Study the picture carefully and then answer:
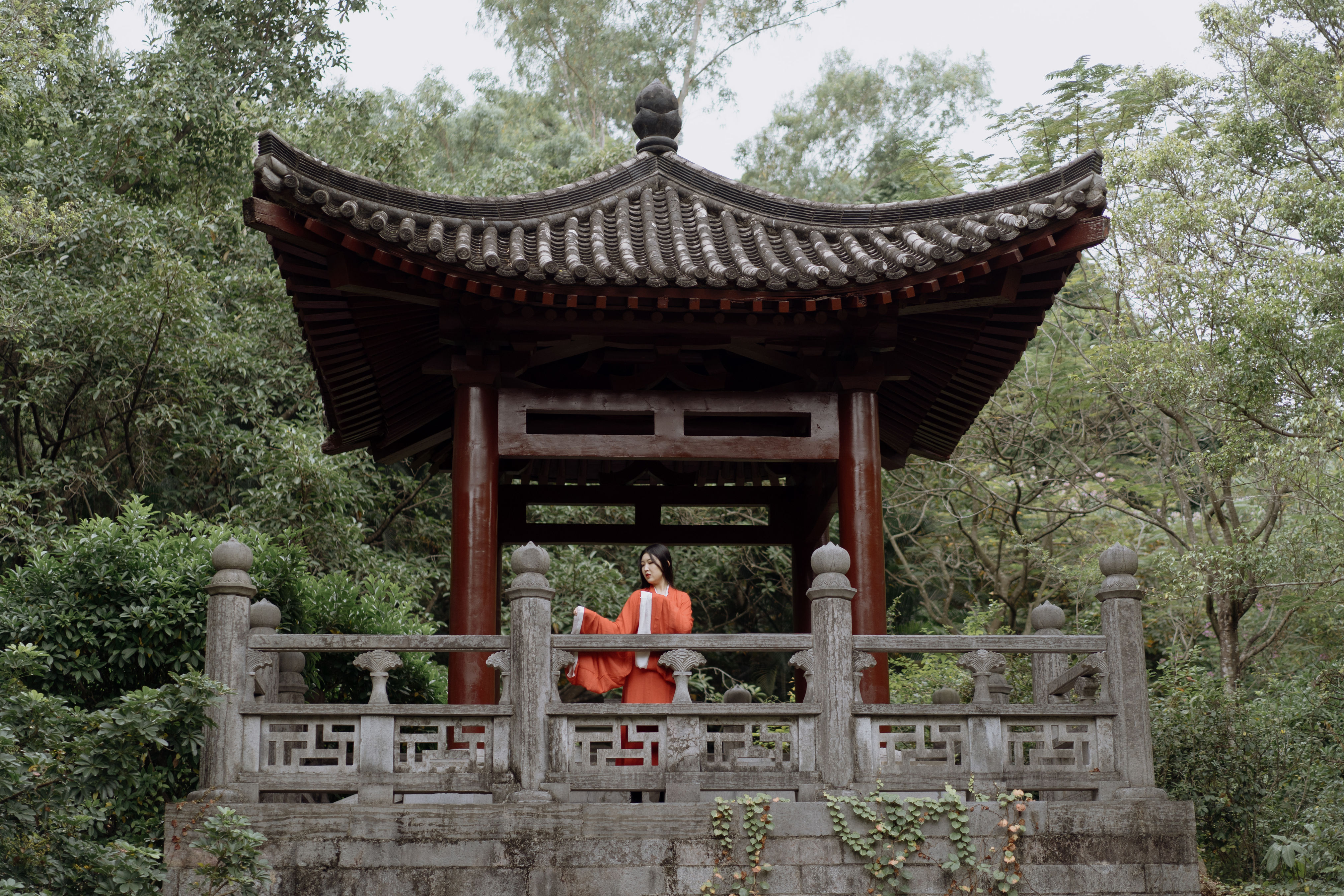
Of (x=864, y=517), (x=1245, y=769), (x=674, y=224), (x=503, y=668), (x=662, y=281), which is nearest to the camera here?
(x=503, y=668)

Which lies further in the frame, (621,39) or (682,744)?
(621,39)

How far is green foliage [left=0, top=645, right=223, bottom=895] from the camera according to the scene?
5.94 meters

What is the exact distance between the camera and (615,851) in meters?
6.23

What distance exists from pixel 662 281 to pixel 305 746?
10.7 ft

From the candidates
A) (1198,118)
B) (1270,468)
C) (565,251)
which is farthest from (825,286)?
(1198,118)

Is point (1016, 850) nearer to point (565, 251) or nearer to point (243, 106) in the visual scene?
point (565, 251)

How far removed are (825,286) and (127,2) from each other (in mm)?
17121

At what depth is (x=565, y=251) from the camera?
26.6 ft

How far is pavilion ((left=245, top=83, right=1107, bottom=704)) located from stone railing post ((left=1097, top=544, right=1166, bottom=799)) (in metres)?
1.50

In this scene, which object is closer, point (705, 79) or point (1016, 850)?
point (1016, 850)

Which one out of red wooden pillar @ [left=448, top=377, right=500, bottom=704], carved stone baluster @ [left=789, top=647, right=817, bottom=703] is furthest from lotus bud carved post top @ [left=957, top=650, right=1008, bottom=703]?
red wooden pillar @ [left=448, top=377, right=500, bottom=704]

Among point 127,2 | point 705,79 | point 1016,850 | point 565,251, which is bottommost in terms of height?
point 1016,850

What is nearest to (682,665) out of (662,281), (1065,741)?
(1065,741)

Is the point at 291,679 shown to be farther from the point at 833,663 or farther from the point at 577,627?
the point at 833,663
